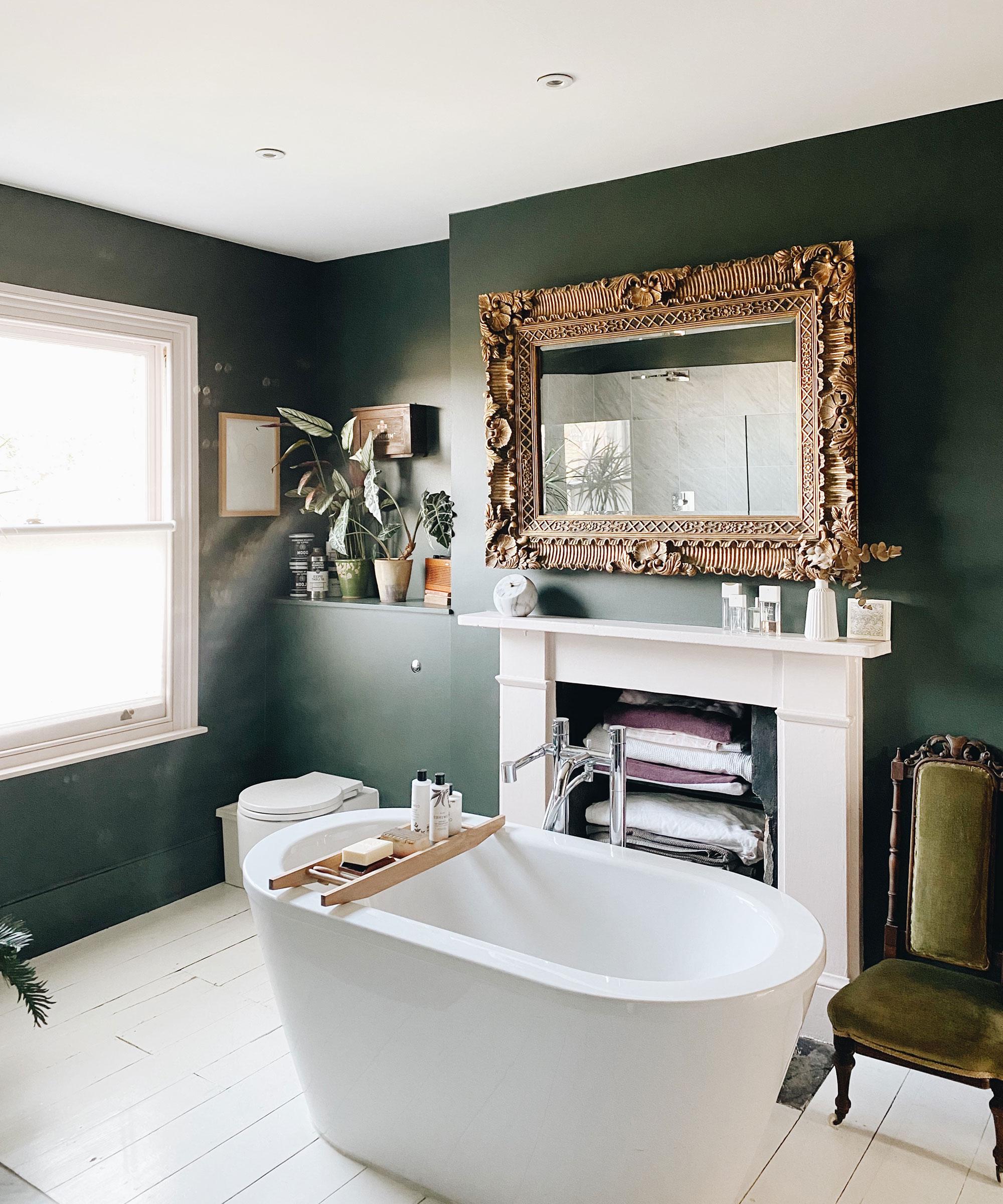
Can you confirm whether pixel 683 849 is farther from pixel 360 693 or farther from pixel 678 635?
pixel 360 693

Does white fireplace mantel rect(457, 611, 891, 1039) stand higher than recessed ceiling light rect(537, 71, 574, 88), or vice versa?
recessed ceiling light rect(537, 71, 574, 88)

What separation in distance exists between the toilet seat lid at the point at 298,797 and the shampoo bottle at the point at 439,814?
1150 millimetres

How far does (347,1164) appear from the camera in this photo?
2227mm

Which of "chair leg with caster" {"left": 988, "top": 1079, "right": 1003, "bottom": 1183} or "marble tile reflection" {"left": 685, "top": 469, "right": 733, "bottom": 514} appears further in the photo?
"marble tile reflection" {"left": 685, "top": 469, "right": 733, "bottom": 514}

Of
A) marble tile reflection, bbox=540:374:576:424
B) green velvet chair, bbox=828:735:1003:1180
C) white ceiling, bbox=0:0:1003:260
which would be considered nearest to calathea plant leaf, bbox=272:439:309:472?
white ceiling, bbox=0:0:1003:260

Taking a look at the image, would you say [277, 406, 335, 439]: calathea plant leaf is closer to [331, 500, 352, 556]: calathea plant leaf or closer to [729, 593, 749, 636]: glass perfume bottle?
[331, 500, 352, 556]: calathea plant leaf

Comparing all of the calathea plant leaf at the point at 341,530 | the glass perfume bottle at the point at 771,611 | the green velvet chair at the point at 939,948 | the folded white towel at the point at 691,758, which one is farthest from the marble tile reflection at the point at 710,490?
the calathea plant leaf at the point at 341,530

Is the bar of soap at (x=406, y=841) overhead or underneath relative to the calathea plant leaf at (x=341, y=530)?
underneath

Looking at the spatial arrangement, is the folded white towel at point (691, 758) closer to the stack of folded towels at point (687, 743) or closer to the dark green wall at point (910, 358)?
the stack of folded towels at point (687, 743)

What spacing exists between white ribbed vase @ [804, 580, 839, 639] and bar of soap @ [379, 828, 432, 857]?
1175mm

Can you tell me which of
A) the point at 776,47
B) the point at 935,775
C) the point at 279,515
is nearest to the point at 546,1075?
the point at 935,775

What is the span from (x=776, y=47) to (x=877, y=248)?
0.69 metres

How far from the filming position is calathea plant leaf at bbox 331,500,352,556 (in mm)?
3875

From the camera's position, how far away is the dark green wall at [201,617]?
10.7 ft
